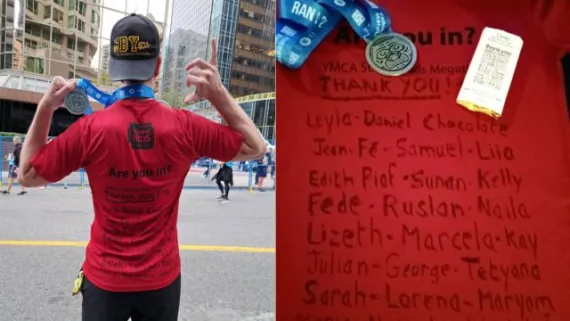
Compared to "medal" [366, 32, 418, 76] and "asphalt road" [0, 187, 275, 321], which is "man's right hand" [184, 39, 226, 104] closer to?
"medal" [366, 32, 418, 76]

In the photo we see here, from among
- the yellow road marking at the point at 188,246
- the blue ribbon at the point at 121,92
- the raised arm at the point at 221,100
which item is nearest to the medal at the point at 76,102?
the blue ribbon at the point at 121,92

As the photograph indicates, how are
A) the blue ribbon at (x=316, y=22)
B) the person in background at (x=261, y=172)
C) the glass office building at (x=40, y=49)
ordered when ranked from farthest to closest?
the glass office building at (x=40, y=49) → the person in background at (x=261, y=172) → the blue ribbon at (x=316, y=22)

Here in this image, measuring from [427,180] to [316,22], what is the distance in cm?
57

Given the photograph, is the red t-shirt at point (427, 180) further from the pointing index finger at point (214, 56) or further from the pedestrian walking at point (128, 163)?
the pedestrian walking at point (128, 163)

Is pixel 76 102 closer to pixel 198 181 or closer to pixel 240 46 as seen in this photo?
pixel 198 181

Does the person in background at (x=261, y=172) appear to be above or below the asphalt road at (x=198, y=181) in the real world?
above

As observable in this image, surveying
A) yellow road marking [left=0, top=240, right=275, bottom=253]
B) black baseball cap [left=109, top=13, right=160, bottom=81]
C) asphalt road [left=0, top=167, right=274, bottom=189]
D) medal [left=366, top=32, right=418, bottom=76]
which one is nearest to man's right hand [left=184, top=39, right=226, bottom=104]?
black baseball cap [left=109, top=13, right=160, bottom=81]

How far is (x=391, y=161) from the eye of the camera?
1369 millimetres

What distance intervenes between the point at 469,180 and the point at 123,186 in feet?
3.45

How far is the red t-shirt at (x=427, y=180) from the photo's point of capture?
134cm

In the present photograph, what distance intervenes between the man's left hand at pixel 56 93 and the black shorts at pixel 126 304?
1.85 ft

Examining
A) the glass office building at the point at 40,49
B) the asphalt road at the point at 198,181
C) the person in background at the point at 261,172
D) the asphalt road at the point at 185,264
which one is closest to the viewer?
the asphalt road at the point at 185,264

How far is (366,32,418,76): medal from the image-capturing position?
1.35 meters

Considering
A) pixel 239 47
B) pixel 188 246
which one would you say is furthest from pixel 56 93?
pixel 239 47
